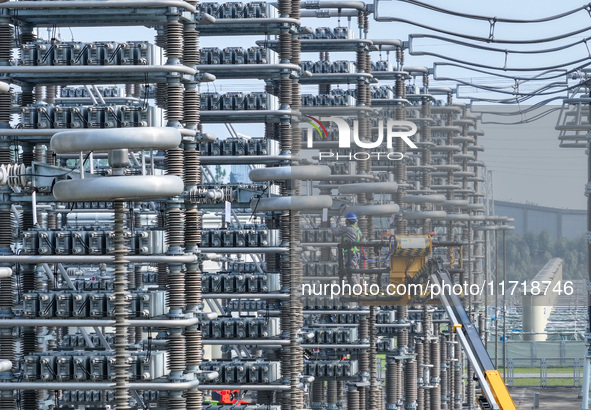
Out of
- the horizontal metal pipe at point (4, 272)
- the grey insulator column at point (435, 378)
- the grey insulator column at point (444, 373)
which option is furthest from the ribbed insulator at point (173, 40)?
the grey insulator column at point (444, 373)

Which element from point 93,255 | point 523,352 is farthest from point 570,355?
point 93,255

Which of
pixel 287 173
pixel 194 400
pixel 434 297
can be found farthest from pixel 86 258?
pixel 434 297

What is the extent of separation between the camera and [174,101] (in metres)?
52.2

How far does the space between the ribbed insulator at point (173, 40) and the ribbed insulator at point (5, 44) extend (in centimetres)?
616

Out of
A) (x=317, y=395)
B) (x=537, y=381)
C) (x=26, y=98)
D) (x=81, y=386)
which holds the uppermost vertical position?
(x=26, y=98)

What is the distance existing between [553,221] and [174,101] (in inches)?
1251

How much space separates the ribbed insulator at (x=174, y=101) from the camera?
52.2 metres

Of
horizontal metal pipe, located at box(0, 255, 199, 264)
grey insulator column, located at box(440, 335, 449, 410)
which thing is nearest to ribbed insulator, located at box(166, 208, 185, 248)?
horizontal metal pipe, located at box(0, 255, 199, 264)

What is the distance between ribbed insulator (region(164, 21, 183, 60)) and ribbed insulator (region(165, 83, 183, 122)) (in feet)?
3.74

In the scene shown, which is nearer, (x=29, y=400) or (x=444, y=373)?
(x=29, y=400)

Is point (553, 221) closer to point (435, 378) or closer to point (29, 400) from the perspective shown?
point (29, 400)

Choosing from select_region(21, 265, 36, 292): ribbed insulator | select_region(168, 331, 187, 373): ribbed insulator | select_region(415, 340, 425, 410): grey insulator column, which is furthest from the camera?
select_region(415, 340, 425, 410): grey insulator column

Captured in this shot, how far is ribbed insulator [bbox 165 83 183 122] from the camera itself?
5219 cm

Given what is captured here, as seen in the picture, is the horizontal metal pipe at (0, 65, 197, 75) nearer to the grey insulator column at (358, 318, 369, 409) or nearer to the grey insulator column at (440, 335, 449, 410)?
the grey insulator column at (358, 318, 369, 409)
